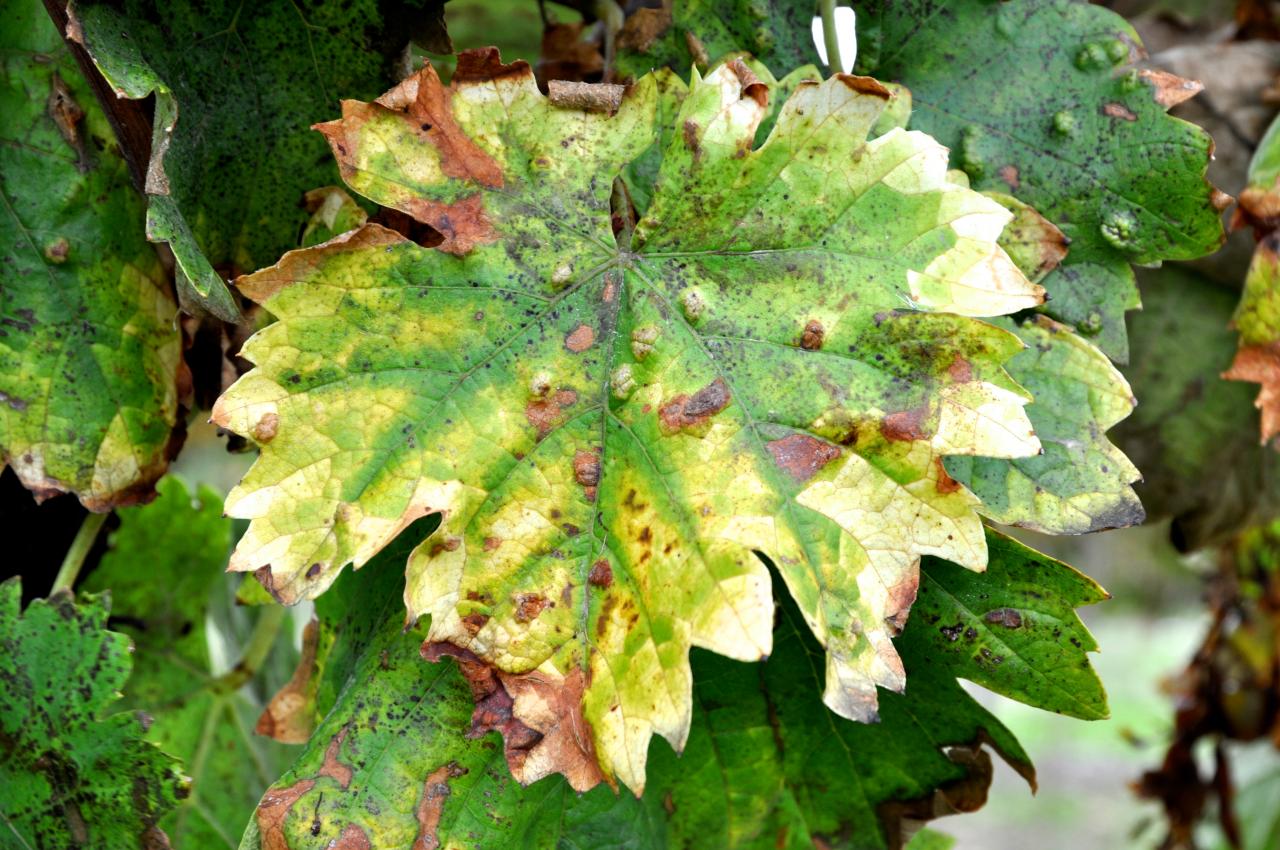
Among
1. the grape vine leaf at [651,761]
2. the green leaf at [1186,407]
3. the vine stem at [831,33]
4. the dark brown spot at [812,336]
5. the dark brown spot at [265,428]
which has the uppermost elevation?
the vine stem at [831,33]

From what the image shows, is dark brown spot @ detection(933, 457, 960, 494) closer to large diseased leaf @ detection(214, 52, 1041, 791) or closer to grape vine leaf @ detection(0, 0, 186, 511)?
large diseased leaf @ detection(214, 52, 1041, 791)

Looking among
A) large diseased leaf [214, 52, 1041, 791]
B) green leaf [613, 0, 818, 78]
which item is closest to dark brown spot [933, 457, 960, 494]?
large diseased leaf [214, 52, 1041, 791]

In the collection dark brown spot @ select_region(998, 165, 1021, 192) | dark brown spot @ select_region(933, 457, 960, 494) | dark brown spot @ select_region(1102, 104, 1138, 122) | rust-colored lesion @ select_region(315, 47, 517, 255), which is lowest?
dark brown spot @ select_region(933, 457, 960, 494)

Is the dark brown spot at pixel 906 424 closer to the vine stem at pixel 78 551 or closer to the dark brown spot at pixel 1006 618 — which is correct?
the dark brown spot at pixel 1006 618

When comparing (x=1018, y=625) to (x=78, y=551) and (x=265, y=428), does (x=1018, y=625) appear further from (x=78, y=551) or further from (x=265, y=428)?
(x=78, y=551)

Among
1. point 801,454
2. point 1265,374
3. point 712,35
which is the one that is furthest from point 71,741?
point 1265,374

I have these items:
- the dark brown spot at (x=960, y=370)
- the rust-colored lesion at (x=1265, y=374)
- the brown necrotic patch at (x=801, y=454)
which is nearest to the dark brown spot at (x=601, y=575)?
the brown necrotic patch at (x=801, y=454)

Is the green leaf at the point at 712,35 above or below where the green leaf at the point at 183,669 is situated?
above
